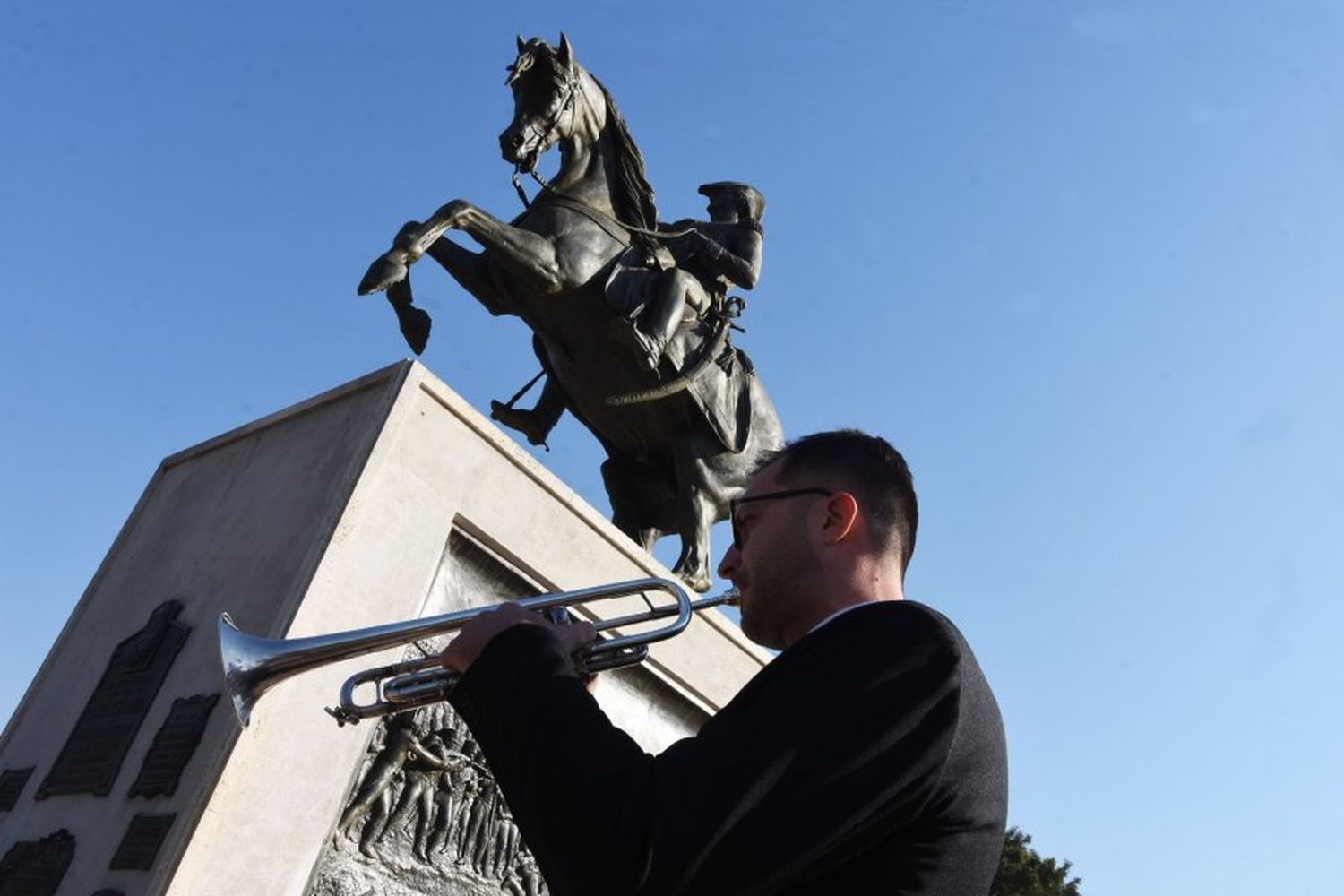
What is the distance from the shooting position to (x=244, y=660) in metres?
3.25

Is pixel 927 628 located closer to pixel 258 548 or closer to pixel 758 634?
pixel 758 634

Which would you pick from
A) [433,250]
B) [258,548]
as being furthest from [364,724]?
[433,250]

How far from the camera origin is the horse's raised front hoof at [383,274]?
6.39 m

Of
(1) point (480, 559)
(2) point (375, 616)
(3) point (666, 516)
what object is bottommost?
(2) point (375, 616)

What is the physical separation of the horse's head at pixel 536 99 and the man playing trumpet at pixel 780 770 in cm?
647

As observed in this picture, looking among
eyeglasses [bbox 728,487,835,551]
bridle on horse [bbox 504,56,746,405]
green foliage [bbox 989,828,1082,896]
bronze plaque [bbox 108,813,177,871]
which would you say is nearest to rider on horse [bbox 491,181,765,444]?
bridle on horse [bbox 504,56,746,405]

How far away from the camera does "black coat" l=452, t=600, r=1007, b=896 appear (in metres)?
1.62

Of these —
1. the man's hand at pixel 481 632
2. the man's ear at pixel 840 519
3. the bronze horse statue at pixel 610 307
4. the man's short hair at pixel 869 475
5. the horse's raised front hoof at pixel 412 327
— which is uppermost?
the bronze horse statue at pixel 610 307

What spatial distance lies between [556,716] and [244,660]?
5.93 feet

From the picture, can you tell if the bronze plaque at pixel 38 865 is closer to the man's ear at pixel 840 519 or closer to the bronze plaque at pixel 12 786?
the bronze plaque at pixel 12 786

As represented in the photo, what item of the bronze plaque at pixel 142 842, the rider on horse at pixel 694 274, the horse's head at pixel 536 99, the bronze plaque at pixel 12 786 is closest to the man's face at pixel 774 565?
the bronze plaque at pixel 142 842

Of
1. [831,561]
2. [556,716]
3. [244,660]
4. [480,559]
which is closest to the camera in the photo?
[556,716]

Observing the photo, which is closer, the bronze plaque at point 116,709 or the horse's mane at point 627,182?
the bronze plaque at point 116,709

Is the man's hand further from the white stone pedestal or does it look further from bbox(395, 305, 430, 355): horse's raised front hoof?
bbox(395, 305, 430, 355): horse's raised front hoof
